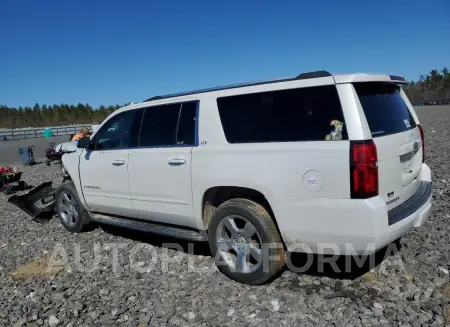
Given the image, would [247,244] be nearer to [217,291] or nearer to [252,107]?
[217,291]

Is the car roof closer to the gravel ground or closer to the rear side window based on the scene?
the rear side window

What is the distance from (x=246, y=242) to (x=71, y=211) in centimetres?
342

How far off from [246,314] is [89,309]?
1.47 meters

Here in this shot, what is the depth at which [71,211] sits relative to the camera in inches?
239

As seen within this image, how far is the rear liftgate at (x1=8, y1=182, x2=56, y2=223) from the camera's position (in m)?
6.78

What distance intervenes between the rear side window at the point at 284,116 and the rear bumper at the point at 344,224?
58 centimetres

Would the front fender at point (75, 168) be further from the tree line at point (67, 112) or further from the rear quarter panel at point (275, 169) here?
the tree line at point (67, 112)

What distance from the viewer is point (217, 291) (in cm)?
382

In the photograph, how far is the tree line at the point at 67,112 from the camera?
253ft

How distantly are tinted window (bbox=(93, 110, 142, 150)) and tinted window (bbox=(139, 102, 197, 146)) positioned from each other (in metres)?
0.17

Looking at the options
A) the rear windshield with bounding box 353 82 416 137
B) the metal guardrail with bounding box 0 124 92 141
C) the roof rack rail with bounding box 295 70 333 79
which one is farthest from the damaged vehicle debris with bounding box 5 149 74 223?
the metal guardrail with bounding box 0 124 92 141

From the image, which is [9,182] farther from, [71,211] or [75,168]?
A: [75,168]

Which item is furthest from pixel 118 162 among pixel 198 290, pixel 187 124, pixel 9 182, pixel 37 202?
pixel 9 182

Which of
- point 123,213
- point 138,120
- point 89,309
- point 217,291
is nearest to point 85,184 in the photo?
point 123,213
